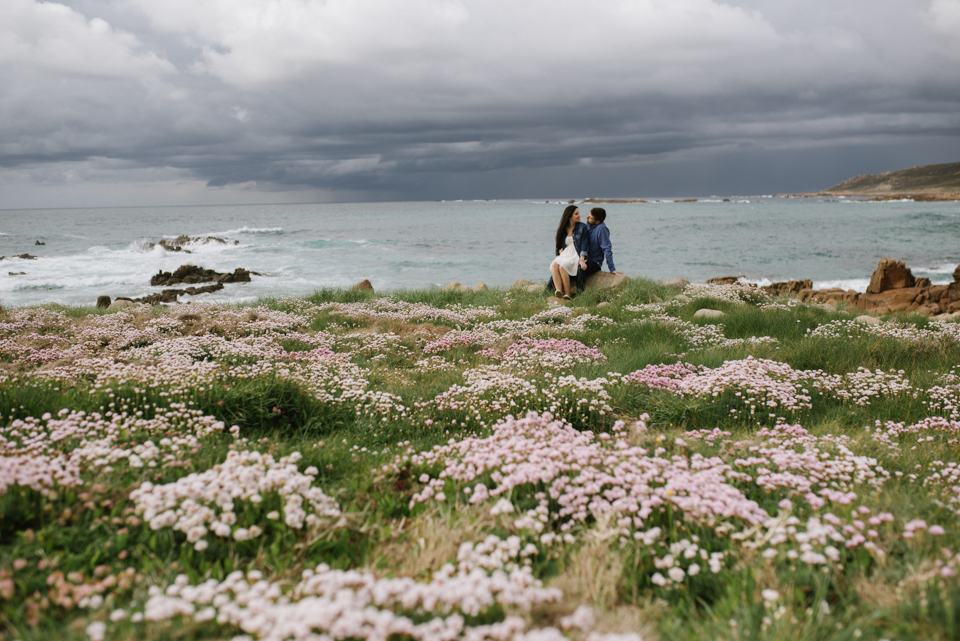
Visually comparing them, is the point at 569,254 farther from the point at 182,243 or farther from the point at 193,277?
the point at 182,243

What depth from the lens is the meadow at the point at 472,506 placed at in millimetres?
2410

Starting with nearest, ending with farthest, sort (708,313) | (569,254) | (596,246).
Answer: (708,313) → (569,254) → (596,246)

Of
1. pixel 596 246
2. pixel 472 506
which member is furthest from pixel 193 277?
pixel 472 506

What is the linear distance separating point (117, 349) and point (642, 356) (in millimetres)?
8157

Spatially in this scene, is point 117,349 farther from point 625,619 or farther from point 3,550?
point 625,619

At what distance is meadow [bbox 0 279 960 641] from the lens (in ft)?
7.91

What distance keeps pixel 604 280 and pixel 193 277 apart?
2331cm

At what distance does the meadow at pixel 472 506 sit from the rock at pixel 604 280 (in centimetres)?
850

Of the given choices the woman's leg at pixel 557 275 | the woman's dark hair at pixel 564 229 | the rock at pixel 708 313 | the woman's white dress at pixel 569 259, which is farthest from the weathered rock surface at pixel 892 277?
the woman's leg at pixel 557 275

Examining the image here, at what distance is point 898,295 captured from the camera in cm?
1831

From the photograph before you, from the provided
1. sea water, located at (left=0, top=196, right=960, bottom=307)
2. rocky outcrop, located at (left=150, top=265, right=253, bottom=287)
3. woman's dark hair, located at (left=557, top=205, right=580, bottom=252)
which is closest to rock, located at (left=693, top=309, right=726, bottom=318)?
woman's dark hair, located at (left=557, top=205, right=580, bottom=252)

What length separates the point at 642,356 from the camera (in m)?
8.30

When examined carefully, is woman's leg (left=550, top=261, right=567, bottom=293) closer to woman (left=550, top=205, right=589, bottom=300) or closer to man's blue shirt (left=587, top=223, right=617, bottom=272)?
woman (left=550, top=205, right=589, bottom=300)

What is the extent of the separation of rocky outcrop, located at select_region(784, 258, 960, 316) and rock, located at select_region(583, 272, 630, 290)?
18.2ft
